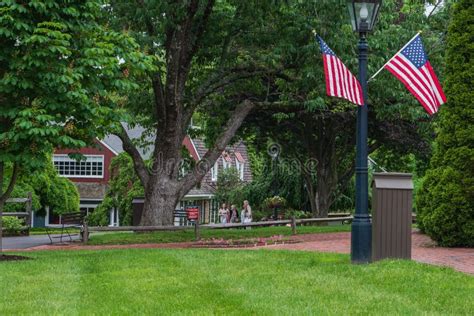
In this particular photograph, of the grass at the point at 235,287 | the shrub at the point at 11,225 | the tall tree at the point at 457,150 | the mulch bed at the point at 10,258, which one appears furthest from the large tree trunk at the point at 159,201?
the shrub at the point at 11,225

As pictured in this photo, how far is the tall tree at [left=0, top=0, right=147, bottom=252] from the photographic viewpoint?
1316 cm

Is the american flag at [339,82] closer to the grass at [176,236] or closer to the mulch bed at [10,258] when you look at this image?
the mulch bed at [10,258]

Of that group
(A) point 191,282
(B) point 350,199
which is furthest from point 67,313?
(B) point 350,199

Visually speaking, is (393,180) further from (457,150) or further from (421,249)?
(457,150)

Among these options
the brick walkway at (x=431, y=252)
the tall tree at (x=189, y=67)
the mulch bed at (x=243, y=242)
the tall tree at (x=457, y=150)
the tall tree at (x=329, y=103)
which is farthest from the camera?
the tall tree at (x=189, y=67)

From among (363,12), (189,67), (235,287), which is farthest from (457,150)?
(189,67)

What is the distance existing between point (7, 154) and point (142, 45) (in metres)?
6.80

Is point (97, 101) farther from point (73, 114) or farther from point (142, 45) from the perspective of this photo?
point (142, 45)

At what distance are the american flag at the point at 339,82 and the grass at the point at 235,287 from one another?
8.93 feet

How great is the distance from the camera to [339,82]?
39.5ft

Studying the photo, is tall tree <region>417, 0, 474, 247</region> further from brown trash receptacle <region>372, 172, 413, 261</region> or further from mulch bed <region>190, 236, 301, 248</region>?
mulch bed <region>190, 236, 301, 248</region>

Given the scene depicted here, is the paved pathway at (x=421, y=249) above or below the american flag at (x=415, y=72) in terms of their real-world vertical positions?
below

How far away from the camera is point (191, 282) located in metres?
10.4

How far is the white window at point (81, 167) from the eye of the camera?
52375mm
